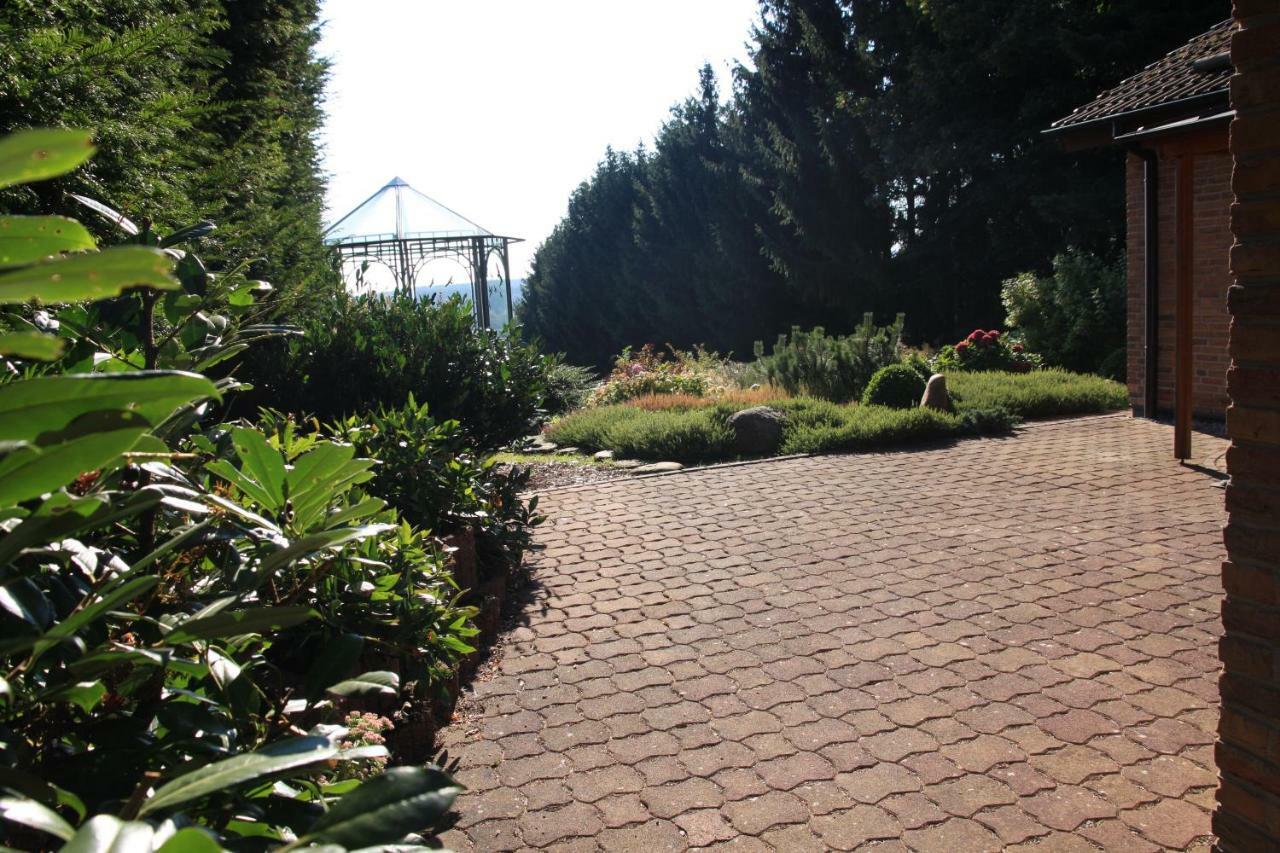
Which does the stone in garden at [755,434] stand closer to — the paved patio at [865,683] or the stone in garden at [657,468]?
the stone in garden at [657,468]

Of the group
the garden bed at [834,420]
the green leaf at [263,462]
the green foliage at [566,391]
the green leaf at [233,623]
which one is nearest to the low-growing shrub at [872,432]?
the garden bed at [834,420]

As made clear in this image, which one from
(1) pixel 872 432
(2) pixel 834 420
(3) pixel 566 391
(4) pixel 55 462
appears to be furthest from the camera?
(3) pixel 566 391

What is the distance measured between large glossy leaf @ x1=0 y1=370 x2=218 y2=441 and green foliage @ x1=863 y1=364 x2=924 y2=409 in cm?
1136

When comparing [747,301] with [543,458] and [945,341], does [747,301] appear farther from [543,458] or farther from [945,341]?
[543,458]

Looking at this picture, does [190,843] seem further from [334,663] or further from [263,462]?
[263,462]

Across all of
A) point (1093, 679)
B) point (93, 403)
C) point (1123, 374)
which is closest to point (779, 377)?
point (1123, 374)

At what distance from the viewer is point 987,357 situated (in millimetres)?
15328

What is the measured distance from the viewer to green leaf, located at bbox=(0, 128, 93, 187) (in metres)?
0.63

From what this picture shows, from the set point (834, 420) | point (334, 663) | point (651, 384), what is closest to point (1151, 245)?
point (834, 420)

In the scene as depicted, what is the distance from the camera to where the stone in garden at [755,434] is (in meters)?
10.5

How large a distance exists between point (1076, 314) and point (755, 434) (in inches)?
301

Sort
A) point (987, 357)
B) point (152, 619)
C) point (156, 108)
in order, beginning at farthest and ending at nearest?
point (987, 357) → point (156, 108) → point (152, 619)

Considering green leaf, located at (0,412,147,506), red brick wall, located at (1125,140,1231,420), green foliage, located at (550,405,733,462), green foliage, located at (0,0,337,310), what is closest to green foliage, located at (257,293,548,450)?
green foliage, located at (0,0,337,310)

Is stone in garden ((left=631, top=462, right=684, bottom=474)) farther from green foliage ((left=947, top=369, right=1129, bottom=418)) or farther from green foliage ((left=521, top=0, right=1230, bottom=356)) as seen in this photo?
green foliage ((left=521, top=0, right=1230, bottom=356))
